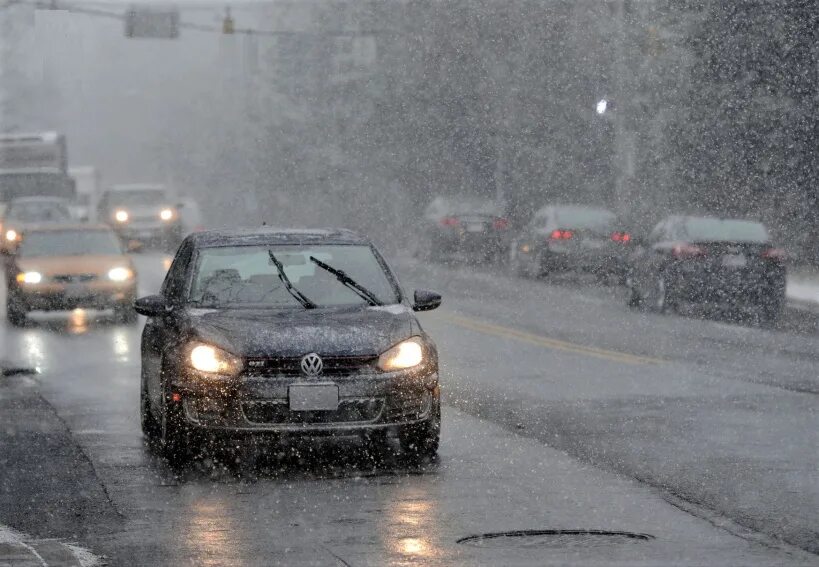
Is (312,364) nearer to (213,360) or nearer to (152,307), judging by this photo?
(213,360)

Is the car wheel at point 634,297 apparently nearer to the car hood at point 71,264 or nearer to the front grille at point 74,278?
the car hood at point 71,264

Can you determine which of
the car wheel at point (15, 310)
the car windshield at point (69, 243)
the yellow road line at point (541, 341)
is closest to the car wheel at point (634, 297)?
the yellow road line at point (541, 341)

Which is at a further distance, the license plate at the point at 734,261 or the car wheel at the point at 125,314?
the license plate at the point at 734,261

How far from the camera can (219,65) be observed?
12056cm

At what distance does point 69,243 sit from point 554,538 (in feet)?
56.7

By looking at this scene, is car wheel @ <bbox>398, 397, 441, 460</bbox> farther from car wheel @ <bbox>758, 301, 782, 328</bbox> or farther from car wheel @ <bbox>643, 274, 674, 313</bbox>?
car wheel @ <bbox>643, 274, 674, 313</bbox>

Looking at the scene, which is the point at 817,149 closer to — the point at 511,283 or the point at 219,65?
the point at 511,283

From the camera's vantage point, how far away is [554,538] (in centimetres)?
799

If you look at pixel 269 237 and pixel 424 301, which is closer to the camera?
pixel 424 301

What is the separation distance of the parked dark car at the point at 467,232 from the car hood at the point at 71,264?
16.6 m

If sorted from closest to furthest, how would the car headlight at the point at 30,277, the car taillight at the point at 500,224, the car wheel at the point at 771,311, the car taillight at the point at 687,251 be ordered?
the car headlight at the point at 30,277 < the car wheel at the point at 771,311 < the car taillight at the point at 687,251 < the car taillight at the point at 500,224

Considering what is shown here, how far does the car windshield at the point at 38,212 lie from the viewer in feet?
137

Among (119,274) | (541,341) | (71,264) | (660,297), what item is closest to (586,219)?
(660,297)

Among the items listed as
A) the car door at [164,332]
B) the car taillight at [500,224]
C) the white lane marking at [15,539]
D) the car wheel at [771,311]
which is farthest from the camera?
the car taillight at [500,224]
